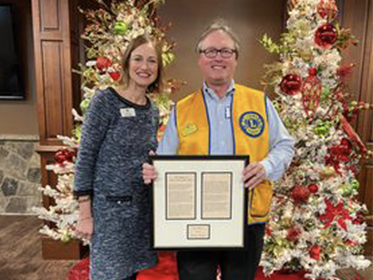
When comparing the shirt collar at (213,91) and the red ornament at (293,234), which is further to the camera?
the red ornament at (293,234)

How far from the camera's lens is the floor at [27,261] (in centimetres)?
230

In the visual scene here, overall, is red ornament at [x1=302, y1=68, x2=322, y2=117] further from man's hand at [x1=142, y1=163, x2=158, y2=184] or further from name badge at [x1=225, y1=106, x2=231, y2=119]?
man's hand at [x1=142, y1=163, x2=158, y2=184]

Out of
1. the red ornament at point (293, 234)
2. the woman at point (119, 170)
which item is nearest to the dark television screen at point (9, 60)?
the woman at point (119, 170)

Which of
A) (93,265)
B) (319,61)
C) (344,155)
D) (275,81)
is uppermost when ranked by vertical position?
(319,61)

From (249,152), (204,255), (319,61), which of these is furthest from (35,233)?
(319,61)

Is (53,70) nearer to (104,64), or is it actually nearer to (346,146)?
(104,64)

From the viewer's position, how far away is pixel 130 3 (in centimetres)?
202

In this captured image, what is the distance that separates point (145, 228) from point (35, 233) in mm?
2346

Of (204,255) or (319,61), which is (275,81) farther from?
(204,255)

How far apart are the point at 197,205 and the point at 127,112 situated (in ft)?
1.48

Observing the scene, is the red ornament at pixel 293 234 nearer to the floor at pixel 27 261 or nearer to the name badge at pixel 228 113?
the floor at pixel 27 261

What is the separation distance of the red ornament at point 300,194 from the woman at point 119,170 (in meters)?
1.02

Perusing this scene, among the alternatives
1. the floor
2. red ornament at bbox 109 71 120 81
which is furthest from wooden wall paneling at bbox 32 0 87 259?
red ornament at bbox 109 71 120 81

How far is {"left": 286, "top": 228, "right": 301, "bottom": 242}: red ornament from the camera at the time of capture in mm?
1920
